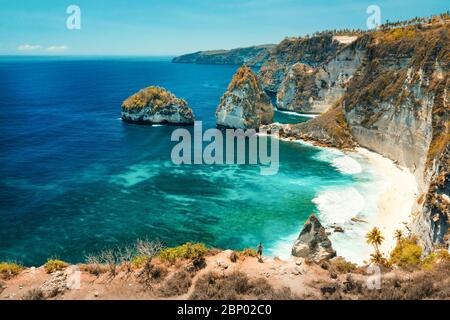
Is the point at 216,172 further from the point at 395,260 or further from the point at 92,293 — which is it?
the point at 92,293

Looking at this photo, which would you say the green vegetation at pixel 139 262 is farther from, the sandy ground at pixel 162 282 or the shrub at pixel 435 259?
the shrub at pixel 435 259

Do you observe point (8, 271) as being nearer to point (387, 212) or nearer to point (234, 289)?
point (234, 289)

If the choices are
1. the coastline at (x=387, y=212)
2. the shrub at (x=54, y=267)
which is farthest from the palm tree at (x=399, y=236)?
the shrub at (x=54, y=267)

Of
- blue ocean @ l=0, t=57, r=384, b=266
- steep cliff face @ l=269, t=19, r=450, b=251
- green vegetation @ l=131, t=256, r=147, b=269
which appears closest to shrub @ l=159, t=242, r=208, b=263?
green vegetation @ l=131, t=256, r=147, b=269

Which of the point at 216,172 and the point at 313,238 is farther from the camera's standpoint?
the point at 216,172

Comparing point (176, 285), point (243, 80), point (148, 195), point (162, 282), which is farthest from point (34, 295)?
point (243, 80)

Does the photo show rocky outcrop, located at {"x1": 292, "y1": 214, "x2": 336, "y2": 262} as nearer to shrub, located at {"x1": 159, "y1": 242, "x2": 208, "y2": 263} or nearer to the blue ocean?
the blue ocean
